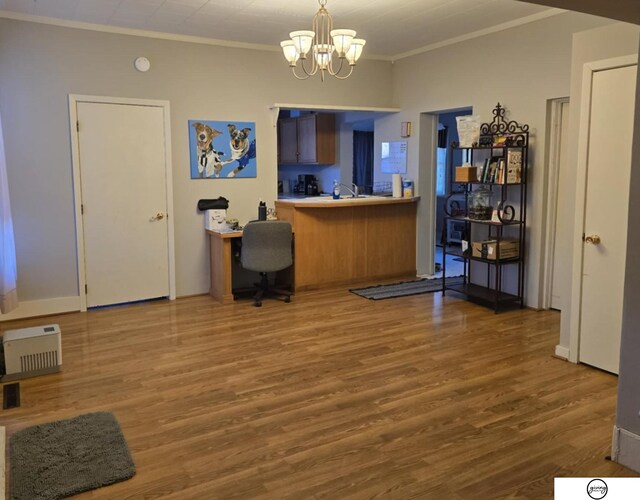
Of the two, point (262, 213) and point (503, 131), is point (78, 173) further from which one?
point (503, 131)

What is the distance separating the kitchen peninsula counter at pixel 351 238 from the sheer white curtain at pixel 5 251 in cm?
272

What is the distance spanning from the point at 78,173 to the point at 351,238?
2978 millimetres

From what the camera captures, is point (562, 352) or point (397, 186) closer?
point (562, 352)

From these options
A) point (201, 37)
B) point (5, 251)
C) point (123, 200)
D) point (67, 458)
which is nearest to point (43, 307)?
point (5, 251)

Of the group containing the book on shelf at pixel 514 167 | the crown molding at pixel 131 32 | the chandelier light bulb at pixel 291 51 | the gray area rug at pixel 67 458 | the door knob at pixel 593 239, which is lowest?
the gray area rug at pixel 67 458

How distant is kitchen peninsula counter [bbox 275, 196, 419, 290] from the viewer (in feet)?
19.9

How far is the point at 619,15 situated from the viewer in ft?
7.76

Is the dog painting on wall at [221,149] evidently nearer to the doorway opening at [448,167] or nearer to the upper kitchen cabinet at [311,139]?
the upper kitchen cabinet at [311,139]

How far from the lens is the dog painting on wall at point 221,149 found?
582cm

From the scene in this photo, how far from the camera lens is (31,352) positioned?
3721 millimetres

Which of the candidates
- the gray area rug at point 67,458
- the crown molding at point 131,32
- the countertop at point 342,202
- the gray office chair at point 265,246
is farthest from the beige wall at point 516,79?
the gray area rug at point 67,458

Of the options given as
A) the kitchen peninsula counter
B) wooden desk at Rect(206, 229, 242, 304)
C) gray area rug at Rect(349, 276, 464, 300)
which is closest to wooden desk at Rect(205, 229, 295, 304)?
wooden desk at Rect(206, 229, 242, 304)

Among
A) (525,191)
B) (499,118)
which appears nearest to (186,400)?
(525,191)

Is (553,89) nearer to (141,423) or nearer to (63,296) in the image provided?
(141,423)
